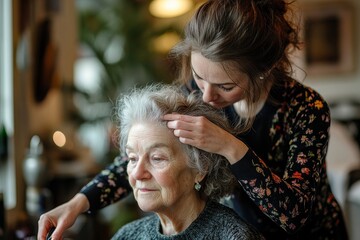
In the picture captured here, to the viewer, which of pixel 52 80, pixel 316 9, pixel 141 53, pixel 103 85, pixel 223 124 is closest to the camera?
pixel 223 124

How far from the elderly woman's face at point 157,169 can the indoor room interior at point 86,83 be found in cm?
34

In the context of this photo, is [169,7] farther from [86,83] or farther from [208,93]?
[208,93]

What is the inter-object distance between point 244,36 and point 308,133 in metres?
0.31

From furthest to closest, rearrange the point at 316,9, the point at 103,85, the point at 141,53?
1. the point at 316,9
2. the point at 141,53
3. the point at 103,85

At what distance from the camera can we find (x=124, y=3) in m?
5.78

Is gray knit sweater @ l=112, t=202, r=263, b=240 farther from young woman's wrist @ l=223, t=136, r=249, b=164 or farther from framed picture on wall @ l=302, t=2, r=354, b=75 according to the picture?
framed picture on wall @ l=302, t=2, r=354, b=75

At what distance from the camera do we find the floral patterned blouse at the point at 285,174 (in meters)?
1.40

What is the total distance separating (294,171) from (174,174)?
0.32m

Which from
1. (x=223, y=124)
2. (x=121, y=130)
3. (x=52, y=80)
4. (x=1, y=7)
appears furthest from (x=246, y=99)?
(x=52, y=80)

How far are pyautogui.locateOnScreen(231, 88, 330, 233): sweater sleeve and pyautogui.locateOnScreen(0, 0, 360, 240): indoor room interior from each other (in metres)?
0.28

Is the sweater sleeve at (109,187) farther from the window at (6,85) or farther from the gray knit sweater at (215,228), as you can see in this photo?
the window at (6,85)

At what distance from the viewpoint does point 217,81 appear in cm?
150

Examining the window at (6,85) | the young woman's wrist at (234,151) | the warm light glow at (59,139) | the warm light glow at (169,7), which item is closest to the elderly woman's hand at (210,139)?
the young woman's wrist at (234,151)

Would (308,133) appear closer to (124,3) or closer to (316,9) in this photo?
(124,3)
